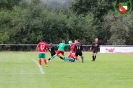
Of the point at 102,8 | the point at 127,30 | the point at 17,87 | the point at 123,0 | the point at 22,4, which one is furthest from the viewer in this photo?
the point at 22,4

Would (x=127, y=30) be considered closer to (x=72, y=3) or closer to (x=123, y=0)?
(x=72, y=3)

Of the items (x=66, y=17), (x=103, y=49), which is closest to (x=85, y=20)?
(x=66, y=17)

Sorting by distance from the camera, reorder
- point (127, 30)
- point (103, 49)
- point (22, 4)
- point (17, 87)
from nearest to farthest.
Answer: point (17, 87) < point (103, 49) < point (127, 30) < point (22, 4)

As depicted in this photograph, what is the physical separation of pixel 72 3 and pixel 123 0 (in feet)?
112

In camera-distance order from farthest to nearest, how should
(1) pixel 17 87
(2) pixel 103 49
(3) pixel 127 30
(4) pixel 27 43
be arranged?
(3) pixel 127 30, (4) pixel 27 43, (2) pixel 103 49, (1) pixel 17 87

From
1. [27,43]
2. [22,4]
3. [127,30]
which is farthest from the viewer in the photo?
[22,4]

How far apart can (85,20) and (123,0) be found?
2603cm

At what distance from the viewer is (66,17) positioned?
71438mm

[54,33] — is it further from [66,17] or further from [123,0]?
[123,0]

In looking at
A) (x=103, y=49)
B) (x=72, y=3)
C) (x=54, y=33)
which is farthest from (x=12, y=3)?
(x=103, y=49)

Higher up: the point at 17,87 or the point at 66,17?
the point at 66,17

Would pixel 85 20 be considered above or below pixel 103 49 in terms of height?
above

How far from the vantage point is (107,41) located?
239 ft

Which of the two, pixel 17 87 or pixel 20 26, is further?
pixel 20 26
